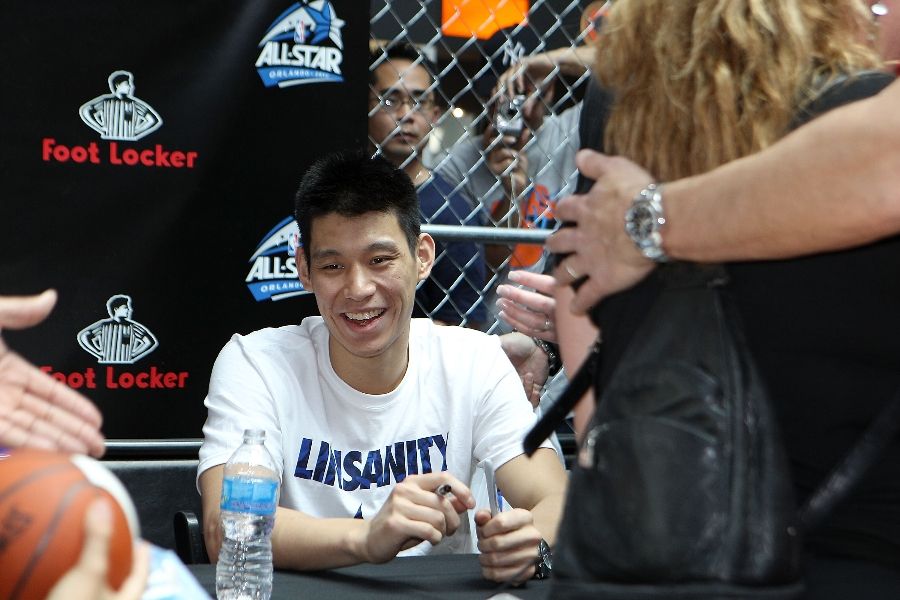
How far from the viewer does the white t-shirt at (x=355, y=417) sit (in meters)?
2.60

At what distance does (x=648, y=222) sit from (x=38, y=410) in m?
0.73

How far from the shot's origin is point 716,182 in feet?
3.59

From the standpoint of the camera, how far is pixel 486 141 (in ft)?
13.5

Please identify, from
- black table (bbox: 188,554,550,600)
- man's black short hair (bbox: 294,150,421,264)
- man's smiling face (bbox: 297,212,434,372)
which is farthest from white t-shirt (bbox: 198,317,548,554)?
black table (bbox: 188,554,550,600)

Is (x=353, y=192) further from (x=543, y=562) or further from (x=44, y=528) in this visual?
(x=44, y=528)

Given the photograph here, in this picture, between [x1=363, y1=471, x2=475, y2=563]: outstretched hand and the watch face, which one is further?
[x1=363, y1=471, x2=475, y2=563]: outstretched hand

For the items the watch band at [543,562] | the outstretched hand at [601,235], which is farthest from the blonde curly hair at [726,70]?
the watch band at [543,562]

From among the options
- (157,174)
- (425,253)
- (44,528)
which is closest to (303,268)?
(425,253)

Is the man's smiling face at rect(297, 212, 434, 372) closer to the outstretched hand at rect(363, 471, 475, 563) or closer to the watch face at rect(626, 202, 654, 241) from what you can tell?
the outstretched hand at rect(363, 471, 475, 563)

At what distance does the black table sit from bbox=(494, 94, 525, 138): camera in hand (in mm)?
2105

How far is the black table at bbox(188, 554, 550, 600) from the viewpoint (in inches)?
75.2

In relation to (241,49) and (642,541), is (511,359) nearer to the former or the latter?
(241,49)

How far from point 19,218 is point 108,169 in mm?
263

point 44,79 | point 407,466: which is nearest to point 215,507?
point 407,466
